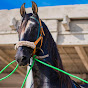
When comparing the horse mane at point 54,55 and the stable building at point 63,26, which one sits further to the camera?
the stable building at point 63,26

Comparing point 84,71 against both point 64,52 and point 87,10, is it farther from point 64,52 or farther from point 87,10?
point 87,10

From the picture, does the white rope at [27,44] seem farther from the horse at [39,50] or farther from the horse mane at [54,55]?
the horse mane at [54,55]

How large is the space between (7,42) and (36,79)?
6.16 meters

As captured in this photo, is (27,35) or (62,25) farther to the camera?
(62,25)

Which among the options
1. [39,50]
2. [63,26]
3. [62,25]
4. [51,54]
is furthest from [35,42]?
[62,25]

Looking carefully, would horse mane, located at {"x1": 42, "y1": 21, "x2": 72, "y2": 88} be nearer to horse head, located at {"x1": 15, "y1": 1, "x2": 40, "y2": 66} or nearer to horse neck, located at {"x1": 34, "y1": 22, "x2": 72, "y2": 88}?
horse neck, located at {"x1": 34, "y1": 22, "x2": 72, "y2": 88}

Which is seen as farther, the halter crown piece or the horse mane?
the horse mane

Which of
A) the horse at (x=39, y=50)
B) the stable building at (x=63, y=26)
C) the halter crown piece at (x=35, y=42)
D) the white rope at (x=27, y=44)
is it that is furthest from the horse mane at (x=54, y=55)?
the stable building at (x=63, y=26)

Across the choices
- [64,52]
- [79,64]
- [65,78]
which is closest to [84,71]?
[79,64]

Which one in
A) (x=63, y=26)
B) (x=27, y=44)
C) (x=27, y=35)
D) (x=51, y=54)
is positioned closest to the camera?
(x=27, y=44)

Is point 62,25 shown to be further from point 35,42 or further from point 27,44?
point 27,44

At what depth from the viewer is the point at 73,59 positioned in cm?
1057

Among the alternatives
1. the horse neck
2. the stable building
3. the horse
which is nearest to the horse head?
the horse

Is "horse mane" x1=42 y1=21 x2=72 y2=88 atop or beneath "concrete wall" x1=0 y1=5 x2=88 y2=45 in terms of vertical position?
beneath
